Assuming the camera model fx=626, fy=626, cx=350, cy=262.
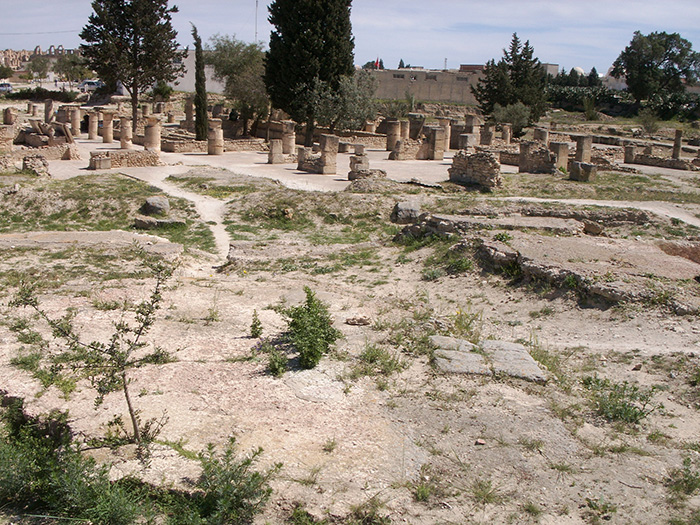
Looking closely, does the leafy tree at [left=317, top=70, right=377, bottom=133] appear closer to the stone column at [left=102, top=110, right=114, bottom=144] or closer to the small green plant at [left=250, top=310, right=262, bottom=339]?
A: the stone column at [left=102, top=110, right=114, bottom=144]

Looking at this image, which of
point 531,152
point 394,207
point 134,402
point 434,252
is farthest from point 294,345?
point 531,152

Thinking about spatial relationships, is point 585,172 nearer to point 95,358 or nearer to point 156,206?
point 156,206

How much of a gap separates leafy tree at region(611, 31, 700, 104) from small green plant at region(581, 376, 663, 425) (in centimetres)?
6065

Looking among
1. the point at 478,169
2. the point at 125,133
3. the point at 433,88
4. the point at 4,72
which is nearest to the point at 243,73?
the point at 125,133

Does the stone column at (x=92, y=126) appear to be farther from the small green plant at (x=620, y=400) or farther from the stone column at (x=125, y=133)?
the small green plant at (x=620, y=400)

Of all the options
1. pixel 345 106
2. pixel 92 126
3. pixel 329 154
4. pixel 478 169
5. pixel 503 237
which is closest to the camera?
pixel 503 237

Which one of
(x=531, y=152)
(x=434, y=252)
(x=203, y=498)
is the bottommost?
(x=203, y=498)

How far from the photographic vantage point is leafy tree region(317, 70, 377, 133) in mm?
32406

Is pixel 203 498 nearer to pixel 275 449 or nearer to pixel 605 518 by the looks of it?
pixel 275 449

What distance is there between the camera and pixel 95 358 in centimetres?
623

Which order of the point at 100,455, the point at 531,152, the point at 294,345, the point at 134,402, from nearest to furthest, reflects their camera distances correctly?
the point at 100,455, the point at 134,402, the point at 294,345, the point at 531,152

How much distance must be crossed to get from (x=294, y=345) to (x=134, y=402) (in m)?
1.99

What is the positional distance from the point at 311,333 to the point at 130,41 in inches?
1264

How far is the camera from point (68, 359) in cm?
665
